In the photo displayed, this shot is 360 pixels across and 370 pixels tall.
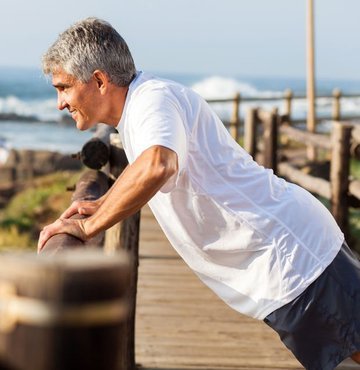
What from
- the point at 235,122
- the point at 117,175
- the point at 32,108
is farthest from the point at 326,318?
the point at 32,108

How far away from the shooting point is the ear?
2848 millimetres

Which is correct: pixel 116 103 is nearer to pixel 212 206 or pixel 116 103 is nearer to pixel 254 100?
pixel 212 206

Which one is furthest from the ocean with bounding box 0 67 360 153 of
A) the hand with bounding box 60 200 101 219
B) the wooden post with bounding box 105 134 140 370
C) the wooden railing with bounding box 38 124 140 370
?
the hand with bounding box 60 200 101 219

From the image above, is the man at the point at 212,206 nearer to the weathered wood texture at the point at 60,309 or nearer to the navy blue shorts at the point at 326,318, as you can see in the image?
the navy blue shorts at the point at 326,318

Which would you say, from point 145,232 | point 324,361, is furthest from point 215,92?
point 324,361

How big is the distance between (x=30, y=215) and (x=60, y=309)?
17741mm

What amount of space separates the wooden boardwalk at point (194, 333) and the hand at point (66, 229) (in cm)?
206

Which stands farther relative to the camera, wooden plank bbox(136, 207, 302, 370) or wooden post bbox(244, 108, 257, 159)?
wooden post bbox(244, 108, 257, 159)

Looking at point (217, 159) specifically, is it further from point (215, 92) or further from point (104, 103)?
point (215, 92)

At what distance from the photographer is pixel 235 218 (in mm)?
3092

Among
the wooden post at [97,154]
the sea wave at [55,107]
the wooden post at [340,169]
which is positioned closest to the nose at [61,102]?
the wooden post at [97,154]

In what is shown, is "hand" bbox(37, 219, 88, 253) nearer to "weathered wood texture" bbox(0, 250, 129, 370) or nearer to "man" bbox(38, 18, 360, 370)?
"man" bbox(38, 18, 360, 370)

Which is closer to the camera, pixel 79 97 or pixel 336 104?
pixel 79 97

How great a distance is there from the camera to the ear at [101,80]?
112 inches
